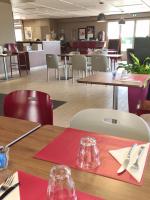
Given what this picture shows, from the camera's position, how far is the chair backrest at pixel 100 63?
584 cm

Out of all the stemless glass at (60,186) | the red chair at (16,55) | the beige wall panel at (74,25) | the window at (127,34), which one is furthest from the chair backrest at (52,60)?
the beige wall panel at (74,25)

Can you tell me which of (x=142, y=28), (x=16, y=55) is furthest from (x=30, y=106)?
(x=142, y=28)

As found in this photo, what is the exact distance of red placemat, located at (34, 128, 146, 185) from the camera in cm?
92

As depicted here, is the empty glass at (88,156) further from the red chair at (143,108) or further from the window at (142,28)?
the window at (142,28)

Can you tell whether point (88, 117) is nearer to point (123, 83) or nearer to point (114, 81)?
point (123, 83)

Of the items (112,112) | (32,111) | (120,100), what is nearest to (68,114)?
(120,100)

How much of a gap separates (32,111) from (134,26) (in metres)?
12.0

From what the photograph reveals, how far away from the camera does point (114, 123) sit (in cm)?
143

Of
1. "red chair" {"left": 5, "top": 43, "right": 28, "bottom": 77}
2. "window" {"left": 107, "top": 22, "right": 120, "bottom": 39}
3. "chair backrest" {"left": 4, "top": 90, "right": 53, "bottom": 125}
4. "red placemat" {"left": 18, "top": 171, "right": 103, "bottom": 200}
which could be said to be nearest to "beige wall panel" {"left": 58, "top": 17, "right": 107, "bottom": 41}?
"window" {"left": 107, "top": 22, "right": 120, "bottom": 39}

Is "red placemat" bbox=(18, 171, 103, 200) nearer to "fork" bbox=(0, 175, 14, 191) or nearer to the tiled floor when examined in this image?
"fork" bbox=(0, 175, 14, 191)

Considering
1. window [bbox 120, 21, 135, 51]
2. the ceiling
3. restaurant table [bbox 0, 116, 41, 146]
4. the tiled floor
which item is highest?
the ceiling

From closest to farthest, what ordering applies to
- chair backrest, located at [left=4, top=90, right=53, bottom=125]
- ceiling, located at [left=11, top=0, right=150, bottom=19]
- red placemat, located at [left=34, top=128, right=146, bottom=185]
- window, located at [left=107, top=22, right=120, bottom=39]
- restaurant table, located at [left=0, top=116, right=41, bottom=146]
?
1. red placemat, located at [left=34, top=128, right=146, bottom=185]
2. restaurant table, located at [left=0, top=116, right=41, bottom=146]
3. chair backrest, located at [left=4, top=90, right=53, bottom=125]
4. ceiling, located at [left=11, top=0, right=150, bottom=19]
5. window, located at [left=107, top=22, right=120, bottom=39]

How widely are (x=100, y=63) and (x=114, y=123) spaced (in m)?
4.67

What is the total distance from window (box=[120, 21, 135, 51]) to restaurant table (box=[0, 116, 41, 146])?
40.5ft
